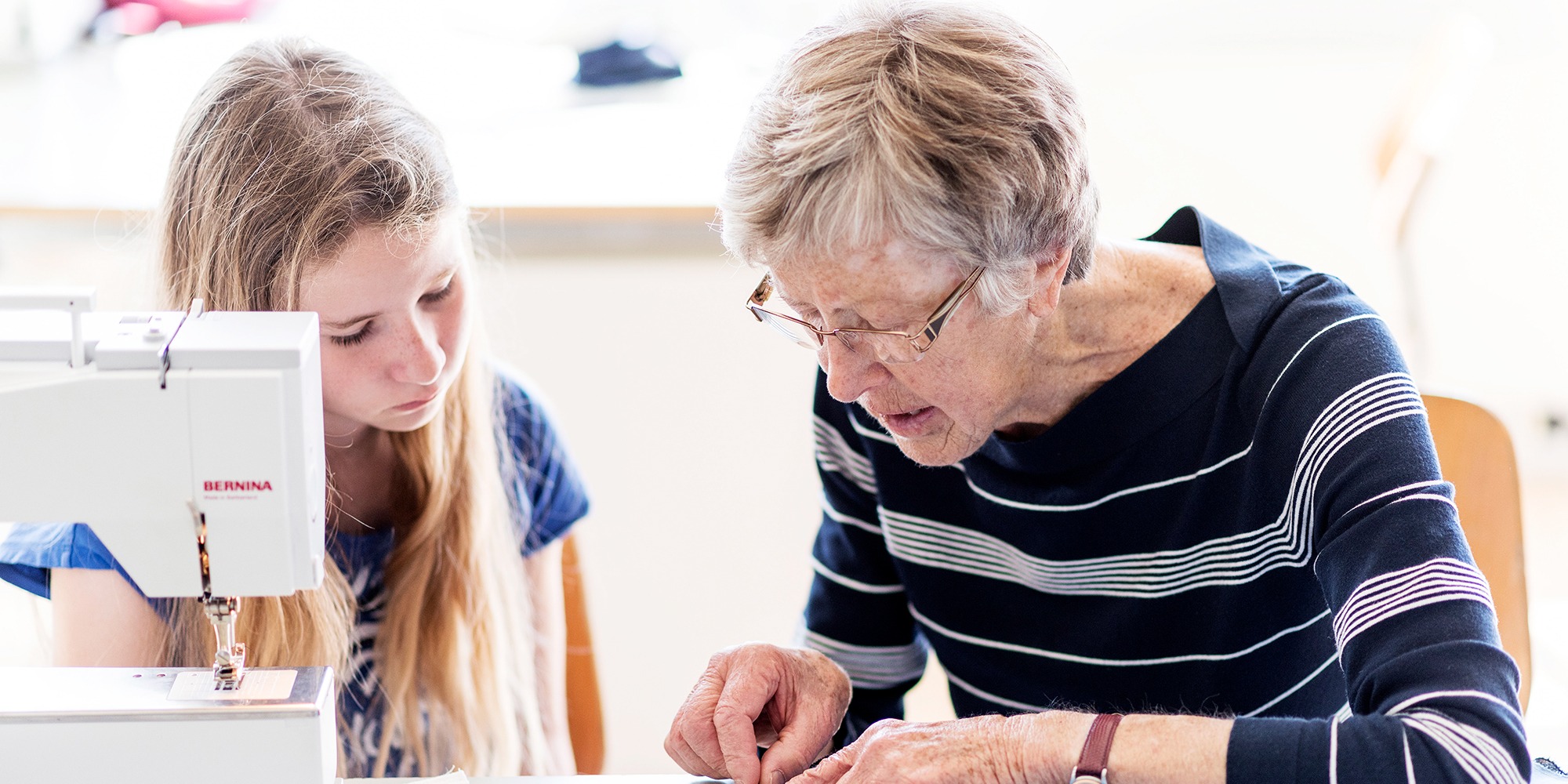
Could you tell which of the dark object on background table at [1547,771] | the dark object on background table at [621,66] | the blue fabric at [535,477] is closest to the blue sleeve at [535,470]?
the blue fabric at [535,477]

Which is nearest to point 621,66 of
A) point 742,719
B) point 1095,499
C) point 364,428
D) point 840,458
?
point 364,428

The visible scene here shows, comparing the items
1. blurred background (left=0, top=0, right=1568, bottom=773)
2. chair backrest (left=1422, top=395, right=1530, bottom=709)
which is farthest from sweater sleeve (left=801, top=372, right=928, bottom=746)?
blurred background (left=0, top=0, right=1568, bottom=773)

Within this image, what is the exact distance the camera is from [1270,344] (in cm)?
122

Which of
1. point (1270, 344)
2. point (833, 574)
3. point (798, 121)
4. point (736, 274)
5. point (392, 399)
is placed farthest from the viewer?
point (736, 274)

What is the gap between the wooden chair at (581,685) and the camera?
1.67m

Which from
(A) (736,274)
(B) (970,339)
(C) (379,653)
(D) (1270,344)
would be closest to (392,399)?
(C) (379,653)

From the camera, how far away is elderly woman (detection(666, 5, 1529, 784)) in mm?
988

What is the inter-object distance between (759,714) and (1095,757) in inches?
13.9

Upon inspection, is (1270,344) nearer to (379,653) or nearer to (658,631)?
(379,653)

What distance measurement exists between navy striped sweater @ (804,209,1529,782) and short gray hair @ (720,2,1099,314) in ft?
0.78

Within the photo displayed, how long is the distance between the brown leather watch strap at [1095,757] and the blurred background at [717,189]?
1.73 meters

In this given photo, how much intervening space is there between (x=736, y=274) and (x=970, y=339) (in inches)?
65.6

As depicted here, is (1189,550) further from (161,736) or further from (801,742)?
(161,736)

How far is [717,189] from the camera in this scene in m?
2.90
